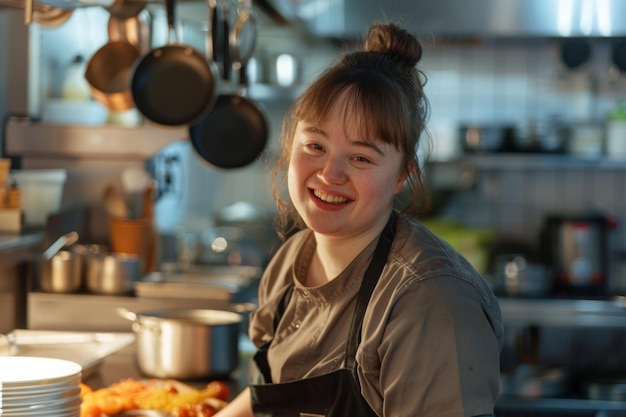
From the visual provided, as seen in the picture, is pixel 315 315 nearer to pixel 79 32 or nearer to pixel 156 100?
pixel 156 100

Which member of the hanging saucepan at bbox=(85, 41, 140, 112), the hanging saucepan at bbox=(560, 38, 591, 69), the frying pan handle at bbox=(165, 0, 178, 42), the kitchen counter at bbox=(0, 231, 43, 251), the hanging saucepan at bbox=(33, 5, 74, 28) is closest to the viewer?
the frying pan handle at bbox=(165, 0, 178, 42)

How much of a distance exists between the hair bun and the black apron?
0.90 ft

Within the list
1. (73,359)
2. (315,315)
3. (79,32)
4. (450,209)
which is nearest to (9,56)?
(79,32)

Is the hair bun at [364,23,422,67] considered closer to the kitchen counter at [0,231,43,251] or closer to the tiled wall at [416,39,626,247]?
the kitchen counter at [0,231,43,251]

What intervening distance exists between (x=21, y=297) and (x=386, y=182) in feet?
5.81

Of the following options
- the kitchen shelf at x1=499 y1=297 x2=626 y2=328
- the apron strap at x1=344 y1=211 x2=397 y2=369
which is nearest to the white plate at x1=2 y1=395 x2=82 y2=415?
the apron strap at x1=344 y1=211 x2=397 y2=369

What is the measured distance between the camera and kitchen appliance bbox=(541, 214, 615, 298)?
4531 mm

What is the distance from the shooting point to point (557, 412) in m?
4.13

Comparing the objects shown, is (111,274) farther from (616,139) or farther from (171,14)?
(616,139)

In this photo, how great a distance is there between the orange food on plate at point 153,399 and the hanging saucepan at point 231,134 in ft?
3.30

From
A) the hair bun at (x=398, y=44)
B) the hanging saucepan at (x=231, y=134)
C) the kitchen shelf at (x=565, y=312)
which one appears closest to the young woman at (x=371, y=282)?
the hair bun at (x=398, y=44)

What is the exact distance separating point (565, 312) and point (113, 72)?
2485 mm

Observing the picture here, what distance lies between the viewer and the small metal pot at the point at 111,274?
2.89 m

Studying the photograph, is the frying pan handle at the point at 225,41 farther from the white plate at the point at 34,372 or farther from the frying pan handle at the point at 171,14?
the white plate at the point at 34,372
